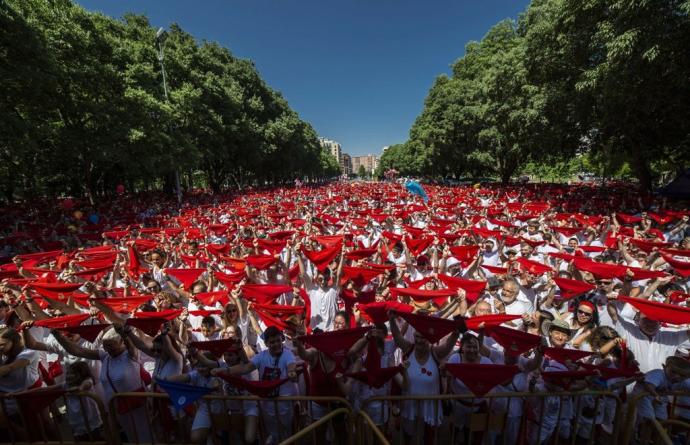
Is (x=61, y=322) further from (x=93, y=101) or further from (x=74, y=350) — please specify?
(x=93, y=101)

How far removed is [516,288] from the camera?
5.25 meters

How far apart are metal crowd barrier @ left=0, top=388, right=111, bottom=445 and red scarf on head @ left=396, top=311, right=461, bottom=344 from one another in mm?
3306

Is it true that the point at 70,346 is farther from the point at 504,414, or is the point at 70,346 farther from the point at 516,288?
the point at 516,288

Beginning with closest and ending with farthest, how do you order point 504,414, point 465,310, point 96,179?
point 504,414 < point 465,310 < point 96,179

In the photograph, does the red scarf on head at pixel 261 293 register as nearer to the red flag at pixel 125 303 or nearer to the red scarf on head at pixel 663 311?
the red flag at pixel 125 303

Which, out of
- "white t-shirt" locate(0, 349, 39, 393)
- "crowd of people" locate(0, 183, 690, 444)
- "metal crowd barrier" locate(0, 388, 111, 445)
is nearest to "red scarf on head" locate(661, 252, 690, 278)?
"crowd of people" locate(0, 183, 690, 444)

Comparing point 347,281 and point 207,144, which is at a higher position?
point 207,144

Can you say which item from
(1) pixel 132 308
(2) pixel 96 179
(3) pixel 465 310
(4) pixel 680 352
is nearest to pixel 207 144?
(2) pixel 96 179

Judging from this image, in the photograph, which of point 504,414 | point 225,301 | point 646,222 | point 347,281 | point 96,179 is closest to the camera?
point 504,414

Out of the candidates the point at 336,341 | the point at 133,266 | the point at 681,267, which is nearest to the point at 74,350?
the point at 336,341

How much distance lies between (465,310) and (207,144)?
32610 millimetres

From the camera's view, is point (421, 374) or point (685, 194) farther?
point (685, 194)

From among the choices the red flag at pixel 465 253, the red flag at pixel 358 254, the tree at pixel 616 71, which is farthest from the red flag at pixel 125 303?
the tree at pixel 616 71

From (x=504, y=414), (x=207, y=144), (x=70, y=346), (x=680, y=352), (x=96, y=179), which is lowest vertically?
(x=504, y=414)
